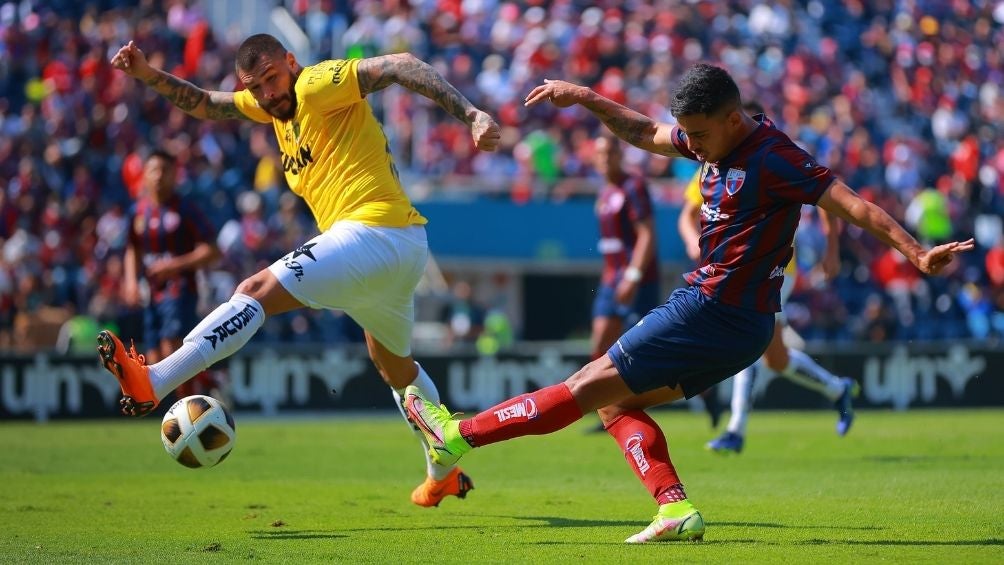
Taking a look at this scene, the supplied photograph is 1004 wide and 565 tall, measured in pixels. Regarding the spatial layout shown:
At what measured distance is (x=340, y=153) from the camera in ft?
26.3

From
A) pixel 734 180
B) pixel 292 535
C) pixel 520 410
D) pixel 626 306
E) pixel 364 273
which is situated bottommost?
pixel 292 535

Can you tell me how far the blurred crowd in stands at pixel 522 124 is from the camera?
69.2ft

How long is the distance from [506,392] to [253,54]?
437 inches

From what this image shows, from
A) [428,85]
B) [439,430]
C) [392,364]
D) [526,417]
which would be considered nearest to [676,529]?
[526,417]

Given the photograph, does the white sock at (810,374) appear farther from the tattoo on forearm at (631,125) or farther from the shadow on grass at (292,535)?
the shadow on grass at (292,535)

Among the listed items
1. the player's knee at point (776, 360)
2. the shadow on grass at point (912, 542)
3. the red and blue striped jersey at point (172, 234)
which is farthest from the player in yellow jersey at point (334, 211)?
the red and blue striped jersey at point (172, 234)

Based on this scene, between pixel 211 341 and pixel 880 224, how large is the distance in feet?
11.1

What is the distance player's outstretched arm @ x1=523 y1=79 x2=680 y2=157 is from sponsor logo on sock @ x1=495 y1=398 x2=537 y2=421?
1.44m

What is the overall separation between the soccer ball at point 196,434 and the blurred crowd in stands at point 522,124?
11.9m

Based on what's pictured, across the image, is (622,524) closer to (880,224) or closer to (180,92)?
(880,224)

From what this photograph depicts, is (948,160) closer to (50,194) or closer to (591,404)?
(50,194)

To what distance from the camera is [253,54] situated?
7891 millimetres

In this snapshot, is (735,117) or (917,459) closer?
(735,117)

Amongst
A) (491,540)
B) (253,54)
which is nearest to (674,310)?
(491,540)
